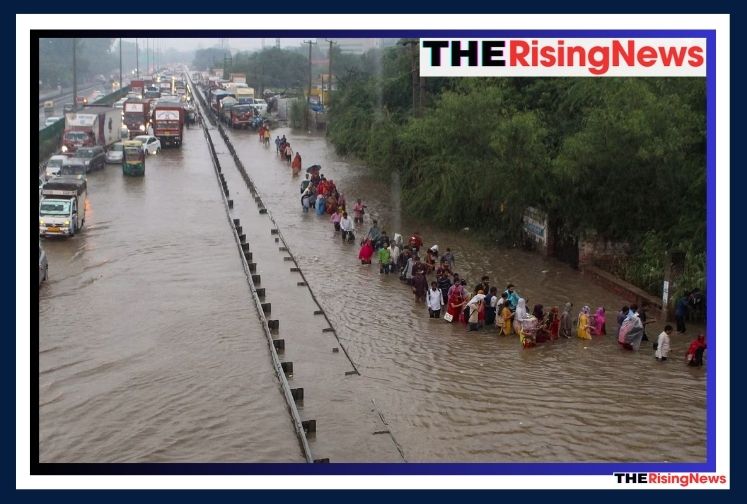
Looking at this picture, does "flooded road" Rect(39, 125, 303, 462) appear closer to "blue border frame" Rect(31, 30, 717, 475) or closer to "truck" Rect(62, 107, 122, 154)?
"blue border frame" Rect(31, 30, 717, 475)

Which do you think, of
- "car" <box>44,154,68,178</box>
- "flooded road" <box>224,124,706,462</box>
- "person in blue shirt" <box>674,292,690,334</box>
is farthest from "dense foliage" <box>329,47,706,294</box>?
"car" <box>44,154,68,178</box>

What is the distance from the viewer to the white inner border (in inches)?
386

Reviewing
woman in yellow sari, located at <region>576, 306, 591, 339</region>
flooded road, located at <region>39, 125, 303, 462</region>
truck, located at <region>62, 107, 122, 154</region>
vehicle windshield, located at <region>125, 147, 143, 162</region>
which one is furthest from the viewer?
truck, located at <region>62, 107, 122, 154</region>

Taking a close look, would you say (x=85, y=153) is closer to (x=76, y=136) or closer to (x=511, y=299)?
(x=76, y=136)

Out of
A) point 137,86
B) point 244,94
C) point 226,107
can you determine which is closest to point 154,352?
point 226,107

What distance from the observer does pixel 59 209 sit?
27.3 m

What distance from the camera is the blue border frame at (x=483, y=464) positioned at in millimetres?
9906

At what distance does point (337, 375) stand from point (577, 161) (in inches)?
378

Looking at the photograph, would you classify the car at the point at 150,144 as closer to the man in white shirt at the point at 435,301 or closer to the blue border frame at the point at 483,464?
the man in white shirt at the point at 435,301

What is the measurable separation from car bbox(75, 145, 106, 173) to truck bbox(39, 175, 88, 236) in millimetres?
12495

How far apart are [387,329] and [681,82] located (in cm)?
885

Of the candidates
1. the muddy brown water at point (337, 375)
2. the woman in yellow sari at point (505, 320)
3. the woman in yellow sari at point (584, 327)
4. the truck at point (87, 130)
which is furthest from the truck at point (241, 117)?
the woman in yellow sari at point (584, 327)

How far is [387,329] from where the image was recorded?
18.3 meters

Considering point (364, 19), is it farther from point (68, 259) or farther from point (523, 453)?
point (68, 259)
